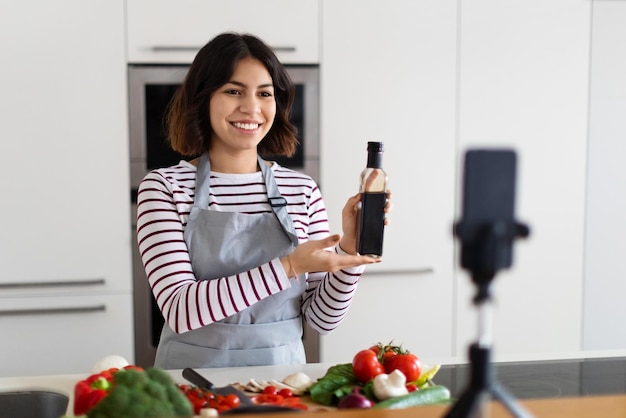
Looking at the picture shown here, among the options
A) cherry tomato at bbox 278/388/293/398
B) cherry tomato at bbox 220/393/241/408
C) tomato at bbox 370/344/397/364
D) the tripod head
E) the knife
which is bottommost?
cherry tomato at bbox 278/388/293/398

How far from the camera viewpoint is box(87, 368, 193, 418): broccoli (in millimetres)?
829

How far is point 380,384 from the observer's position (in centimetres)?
122

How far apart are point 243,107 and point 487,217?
1.18 metres

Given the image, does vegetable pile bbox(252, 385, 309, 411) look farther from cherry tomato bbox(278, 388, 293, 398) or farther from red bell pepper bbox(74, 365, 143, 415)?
red bell pepper bbox(74, 365, 143, 415)

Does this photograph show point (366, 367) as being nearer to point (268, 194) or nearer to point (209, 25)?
point (268, 194)

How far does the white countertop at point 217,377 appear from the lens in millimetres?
1432

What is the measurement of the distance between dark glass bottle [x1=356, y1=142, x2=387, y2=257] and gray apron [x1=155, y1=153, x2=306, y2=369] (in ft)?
0.78

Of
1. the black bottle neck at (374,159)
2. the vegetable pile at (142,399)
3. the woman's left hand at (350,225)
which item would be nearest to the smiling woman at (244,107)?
the woman's left hand at (350,225)

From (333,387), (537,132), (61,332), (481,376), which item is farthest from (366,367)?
(537,132)

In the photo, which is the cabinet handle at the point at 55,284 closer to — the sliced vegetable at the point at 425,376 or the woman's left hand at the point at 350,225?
the woman's left hand at the point at 350,225

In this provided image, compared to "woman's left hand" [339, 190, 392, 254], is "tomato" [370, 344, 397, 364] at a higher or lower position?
lower

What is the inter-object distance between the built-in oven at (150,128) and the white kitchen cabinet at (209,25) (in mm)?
48

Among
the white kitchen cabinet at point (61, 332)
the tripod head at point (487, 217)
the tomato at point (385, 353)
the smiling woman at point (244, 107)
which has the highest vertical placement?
the smiling woman at point (244, 107)

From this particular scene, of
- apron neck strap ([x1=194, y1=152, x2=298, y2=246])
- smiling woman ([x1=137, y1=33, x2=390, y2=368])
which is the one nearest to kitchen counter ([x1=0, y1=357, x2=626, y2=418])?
smiling woman ([x1=137, y1=33, x2=390, y2=368])
